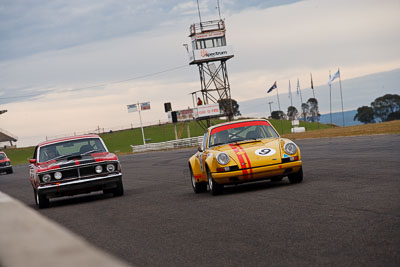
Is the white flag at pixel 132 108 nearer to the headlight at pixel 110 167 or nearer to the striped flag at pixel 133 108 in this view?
the striped flag at pixel 133 108

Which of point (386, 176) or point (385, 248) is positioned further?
point (386, 176)

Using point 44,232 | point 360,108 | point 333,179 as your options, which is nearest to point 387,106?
point 360,108

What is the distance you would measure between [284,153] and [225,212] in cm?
297

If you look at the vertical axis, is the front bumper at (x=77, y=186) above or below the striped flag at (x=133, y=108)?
below

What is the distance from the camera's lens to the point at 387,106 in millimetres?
146750

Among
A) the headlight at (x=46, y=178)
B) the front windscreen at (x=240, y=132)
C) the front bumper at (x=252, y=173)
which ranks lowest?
the front bumper at (x=252, y=173)

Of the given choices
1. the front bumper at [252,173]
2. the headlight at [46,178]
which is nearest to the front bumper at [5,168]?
the headlight at [46,178]

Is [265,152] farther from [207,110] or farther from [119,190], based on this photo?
[207,110]

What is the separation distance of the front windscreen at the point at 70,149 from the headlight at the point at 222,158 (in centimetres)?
396

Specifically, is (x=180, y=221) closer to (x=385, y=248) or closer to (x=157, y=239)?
(x=157, y=239)

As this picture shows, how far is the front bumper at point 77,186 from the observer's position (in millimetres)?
13039

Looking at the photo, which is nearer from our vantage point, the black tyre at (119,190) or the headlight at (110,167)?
the headlight at (110,167)

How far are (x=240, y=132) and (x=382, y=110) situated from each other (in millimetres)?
141257

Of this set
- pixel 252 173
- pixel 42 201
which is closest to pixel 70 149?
pixel 42 201
